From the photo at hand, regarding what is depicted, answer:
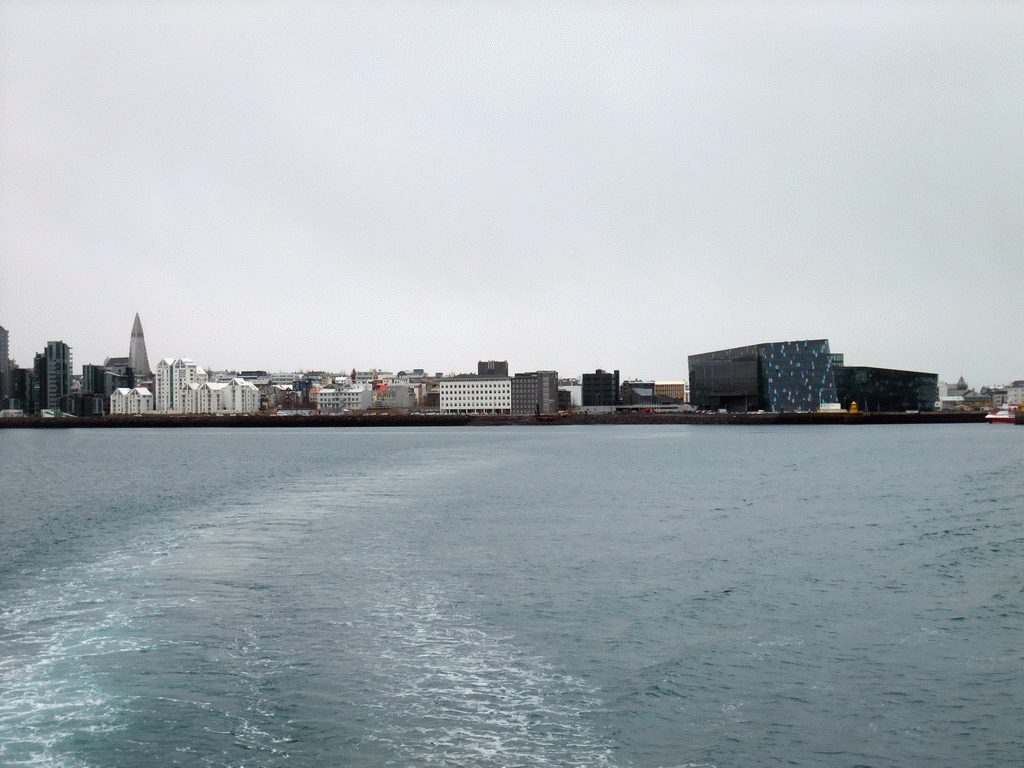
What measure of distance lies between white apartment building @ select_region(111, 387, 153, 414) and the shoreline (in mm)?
13832

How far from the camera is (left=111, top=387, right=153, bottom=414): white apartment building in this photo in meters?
192

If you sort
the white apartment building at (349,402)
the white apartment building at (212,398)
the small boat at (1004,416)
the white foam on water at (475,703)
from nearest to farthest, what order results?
1. the white foam on water at (475,703)
2. the small boat at (1004,416)
3. the white apartment building at (212,398)
4. the white apartment building at (349,402)

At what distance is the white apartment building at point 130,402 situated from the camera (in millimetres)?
192500

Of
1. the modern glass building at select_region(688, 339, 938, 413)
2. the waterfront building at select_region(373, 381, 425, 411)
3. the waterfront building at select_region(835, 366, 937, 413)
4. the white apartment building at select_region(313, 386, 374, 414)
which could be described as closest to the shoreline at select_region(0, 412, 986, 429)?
the waterfront building at select_region(835, 366, 937, 413)

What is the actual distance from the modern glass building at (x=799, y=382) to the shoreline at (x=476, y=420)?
3.94 meters

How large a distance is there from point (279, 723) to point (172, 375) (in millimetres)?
197298

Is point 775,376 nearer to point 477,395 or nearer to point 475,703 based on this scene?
point 477,395

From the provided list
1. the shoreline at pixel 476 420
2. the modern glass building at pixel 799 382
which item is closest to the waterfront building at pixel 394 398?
the shoreline at pixel 476 420

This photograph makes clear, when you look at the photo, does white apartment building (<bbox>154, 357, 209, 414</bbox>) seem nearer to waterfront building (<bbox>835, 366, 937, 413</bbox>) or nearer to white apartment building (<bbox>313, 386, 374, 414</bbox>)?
white apartment building (<bbox>313, 386, 374, 414</bbox>)

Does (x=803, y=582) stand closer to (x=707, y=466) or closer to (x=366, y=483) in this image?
(x=366, y=483)

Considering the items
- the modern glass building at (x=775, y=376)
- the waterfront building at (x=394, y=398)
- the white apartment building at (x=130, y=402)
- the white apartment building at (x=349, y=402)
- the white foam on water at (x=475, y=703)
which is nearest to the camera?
the white foam on water at (x=475, y=703)

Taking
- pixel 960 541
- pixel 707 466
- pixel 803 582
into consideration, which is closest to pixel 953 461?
pixel 707 466

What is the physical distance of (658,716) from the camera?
8.56 m

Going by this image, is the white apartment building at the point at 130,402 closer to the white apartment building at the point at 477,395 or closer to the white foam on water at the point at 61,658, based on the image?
the white apartment building at the point at 477,395
